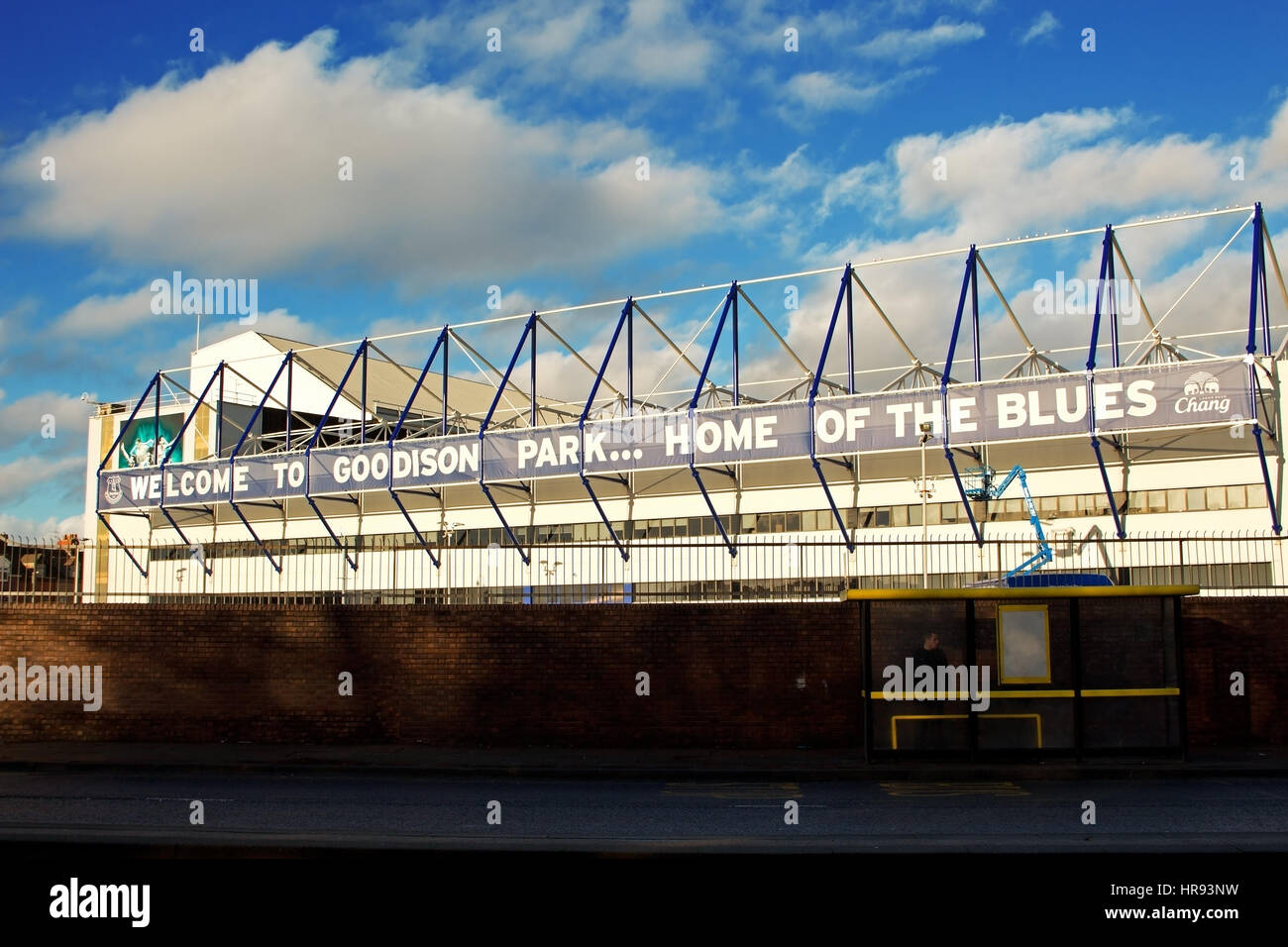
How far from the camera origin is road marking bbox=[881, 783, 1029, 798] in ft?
51.5

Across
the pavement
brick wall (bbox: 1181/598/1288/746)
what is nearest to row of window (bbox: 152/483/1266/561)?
the pavement

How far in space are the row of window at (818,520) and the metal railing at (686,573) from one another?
1291 millimetres

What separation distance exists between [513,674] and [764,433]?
10.3m

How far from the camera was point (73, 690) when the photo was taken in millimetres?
22516

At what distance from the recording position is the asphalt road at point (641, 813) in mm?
11453

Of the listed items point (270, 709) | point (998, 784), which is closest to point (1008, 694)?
point (998, 784)

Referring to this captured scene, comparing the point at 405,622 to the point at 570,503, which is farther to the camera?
the point at 570,503

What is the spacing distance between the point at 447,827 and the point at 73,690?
13171mm

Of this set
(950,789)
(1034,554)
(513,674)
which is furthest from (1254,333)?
(513,674)

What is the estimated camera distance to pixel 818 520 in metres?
32.8

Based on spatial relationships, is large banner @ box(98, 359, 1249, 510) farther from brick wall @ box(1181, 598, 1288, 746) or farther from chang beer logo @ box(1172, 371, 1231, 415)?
brick wall @ box(1181, 598, 1288, 746)

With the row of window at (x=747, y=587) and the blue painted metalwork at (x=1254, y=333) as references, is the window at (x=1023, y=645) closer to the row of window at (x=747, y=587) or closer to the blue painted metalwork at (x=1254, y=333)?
the row of window at (x=747, y=587)
